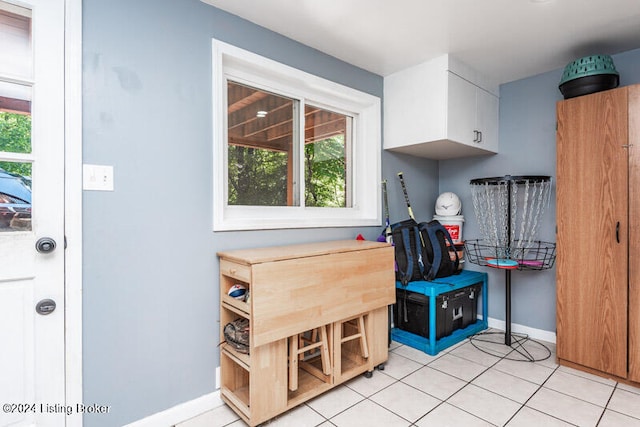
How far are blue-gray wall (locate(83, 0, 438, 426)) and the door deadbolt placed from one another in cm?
12

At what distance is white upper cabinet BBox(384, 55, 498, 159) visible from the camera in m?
2.60

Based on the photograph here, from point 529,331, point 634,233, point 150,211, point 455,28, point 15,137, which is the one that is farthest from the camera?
point 529,331

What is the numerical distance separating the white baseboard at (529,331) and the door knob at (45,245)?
11.4 feet

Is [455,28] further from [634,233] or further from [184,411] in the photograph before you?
[184,411]

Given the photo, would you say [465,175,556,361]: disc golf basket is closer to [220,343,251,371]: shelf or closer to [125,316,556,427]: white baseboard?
[220,343,251,371]: shelf

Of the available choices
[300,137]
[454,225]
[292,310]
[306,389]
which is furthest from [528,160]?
[306,389]

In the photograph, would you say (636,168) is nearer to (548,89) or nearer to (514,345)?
(548,89)

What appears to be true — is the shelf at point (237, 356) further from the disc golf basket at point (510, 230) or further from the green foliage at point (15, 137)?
the disc golf basket at point (510, 230)

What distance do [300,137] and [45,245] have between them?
1.71m

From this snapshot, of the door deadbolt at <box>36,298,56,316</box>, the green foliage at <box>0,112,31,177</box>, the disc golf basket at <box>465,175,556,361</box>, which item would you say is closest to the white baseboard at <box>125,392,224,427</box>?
the door deadbolt at <box>36,298,56,316</box>

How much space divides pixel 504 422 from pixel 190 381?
1704 millimetres

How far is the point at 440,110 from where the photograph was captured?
2596 mm

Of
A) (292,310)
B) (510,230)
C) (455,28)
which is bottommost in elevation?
(292,310)

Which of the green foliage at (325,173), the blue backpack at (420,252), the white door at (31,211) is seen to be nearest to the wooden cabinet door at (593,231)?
the blue backpack at (420,252)
